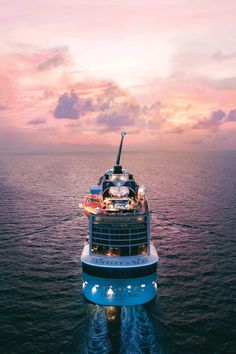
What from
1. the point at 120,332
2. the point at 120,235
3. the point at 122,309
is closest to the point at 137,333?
the point at 120,332

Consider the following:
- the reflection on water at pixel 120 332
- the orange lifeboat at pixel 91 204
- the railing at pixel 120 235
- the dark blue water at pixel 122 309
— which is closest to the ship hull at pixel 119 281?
the reflection on water at pixel 120 332

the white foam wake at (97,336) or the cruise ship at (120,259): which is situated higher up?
the cruise ship at (120,259)

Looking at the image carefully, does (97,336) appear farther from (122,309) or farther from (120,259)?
(120,259)

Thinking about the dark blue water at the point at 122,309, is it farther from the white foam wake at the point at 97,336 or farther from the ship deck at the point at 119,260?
the ship deck at the point at 119,260

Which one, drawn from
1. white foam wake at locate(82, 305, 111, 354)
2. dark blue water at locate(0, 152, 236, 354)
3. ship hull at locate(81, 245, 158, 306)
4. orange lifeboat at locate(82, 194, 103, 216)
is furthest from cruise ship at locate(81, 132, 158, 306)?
orange lifeboat at locate(82, 194, 103, 216)

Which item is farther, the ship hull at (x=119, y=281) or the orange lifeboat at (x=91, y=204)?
the orange lifeboat at (x=91, y=204)

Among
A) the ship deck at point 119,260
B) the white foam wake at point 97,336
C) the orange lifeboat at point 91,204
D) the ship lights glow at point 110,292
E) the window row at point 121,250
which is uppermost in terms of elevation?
the orange lifeboat at point 91,204

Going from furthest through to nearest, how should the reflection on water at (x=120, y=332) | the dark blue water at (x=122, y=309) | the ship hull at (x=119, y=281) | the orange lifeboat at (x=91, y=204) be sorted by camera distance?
the orange lifeboat at (x=91, y=204) → the ship hull at (x=119, y=281) → the dark blue water at (x=122, y=309) → the reflection on water at (x=120, y=332)

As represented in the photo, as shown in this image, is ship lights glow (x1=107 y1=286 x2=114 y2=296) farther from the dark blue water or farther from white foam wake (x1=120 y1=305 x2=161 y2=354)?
Answer: white foam wake (x1=120 y1=305 x2=161 y2=354)
